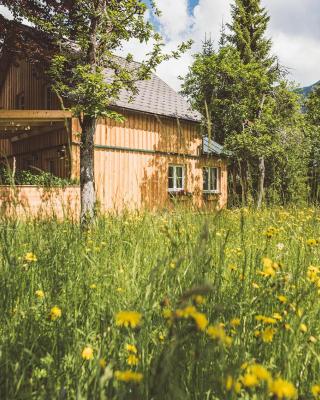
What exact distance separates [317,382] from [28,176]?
11.7 metres

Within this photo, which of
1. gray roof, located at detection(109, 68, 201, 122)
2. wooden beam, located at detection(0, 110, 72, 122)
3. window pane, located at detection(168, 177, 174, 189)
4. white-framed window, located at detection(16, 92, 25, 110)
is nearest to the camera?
wooden beam, located at detection(0, 110, 72, 122)

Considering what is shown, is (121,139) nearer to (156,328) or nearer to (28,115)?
(28,115)

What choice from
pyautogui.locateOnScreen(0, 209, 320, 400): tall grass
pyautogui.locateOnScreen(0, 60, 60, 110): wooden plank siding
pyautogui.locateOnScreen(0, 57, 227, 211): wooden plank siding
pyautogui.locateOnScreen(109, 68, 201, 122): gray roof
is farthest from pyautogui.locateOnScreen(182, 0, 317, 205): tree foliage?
pyautogui.locateOnScreen(0, 209, 320, 400): tall grass

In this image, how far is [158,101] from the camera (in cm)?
1720

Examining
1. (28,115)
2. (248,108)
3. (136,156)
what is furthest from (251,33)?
(28,115)

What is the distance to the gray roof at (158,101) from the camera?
1534 centimetres

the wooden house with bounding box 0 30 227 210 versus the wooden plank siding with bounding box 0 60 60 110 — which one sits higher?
the wooden plank siding with bounding box 0 60 60 110

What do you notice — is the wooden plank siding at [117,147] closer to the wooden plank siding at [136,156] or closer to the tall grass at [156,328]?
the wooden plank siding at [136,156]

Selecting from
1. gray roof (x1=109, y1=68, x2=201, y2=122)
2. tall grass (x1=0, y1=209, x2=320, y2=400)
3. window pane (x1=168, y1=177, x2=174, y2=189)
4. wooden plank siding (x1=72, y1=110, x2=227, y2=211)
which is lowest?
tall grass (x1=0, y1=209, x2=320, y2=400)

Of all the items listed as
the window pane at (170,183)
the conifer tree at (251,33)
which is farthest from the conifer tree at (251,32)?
the window pane at (170,183)

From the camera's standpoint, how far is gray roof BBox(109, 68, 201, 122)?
1534 centimetres

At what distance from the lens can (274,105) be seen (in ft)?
70.9

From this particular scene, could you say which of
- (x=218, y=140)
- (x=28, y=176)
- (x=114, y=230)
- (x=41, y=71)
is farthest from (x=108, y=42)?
(x=218, y=140)

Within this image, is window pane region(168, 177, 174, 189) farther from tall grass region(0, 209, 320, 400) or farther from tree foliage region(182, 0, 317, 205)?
tall grass region(0, 209, 320, 400)
